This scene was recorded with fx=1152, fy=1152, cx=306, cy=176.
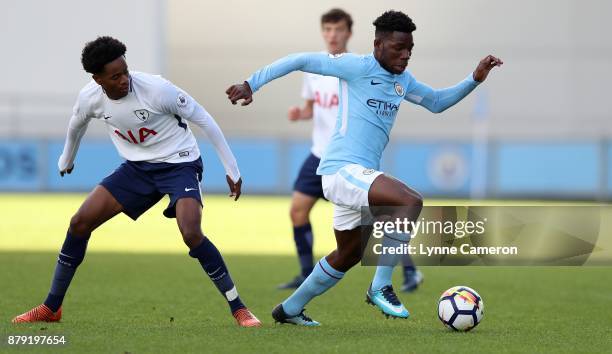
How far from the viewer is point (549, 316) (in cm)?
834

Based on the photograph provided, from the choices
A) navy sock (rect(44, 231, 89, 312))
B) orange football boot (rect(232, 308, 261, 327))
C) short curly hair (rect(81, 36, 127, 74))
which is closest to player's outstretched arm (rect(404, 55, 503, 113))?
orange football boot (rect(232, 308, 261, 327))

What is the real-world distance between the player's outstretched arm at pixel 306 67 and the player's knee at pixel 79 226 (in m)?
1.34

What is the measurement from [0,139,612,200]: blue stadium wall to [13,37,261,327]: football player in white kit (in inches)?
750

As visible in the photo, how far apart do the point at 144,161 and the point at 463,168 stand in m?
19.6

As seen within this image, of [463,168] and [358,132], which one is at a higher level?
[358,132]

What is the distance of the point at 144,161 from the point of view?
7.36m

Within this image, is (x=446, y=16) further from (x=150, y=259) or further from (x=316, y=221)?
(x=150, y=259)

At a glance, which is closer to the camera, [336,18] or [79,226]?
[79,226]

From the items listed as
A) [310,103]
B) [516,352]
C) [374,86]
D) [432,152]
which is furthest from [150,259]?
[432,152]

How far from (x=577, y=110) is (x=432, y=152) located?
19.0 ft

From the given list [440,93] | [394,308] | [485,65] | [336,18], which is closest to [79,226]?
[394,308]

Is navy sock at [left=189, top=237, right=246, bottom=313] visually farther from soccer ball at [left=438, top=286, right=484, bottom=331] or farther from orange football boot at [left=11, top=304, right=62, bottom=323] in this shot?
soccer ball at [left=438, top=286, right=484, bottom=331]

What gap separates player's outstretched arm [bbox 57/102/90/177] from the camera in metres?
7.31

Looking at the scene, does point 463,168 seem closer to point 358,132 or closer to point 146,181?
point 146,181
